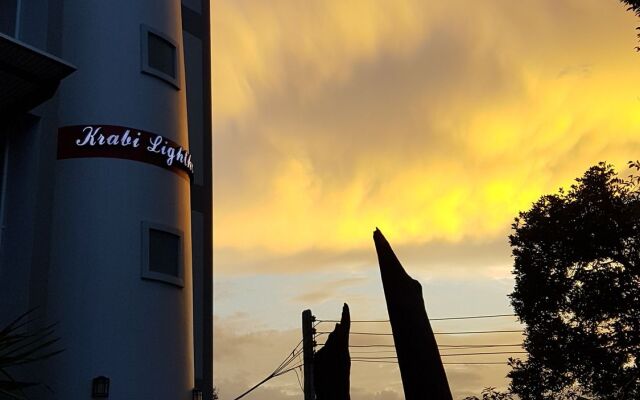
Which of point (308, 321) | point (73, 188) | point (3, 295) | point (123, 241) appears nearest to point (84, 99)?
point (73, 188)

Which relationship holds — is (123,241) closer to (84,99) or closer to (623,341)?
(84,99)

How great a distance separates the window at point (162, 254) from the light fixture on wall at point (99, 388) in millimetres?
2929

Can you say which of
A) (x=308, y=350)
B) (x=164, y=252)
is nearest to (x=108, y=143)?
(x=164, y=252)

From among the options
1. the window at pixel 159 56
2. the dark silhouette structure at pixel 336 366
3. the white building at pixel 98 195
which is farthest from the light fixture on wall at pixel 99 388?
the window at pixel 159 56

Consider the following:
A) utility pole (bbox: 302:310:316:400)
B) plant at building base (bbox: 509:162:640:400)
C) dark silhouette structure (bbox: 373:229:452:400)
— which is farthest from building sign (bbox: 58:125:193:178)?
plant at building base (bbox: 509:162:640:400)

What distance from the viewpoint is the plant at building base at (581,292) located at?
27266 mm

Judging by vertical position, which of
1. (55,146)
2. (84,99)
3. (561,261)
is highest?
(84,99)

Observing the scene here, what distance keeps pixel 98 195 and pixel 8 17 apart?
5472mm

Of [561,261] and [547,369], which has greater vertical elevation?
[561,261]

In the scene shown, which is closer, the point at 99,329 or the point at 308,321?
the point at 99,329

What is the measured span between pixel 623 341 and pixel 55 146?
2109 centimetres

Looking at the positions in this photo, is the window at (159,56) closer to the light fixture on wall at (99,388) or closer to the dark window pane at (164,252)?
the dark window pane at (164,252)

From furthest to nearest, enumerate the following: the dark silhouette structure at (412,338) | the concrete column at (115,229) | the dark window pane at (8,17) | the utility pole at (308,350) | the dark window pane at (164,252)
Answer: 1. the utility pole at (308,350)
2. the dark window pane at (164,252)
3. the dark window pane at (8,17)
4. the concrete column at (115,229)
5. the dark silhouette structure at (412,338)

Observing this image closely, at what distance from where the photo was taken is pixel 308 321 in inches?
1018
